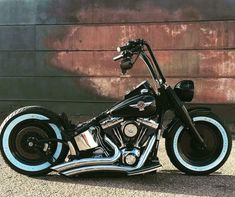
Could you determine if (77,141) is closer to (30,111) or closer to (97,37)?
(30,111)

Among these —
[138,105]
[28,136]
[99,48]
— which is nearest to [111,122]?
[138,105]

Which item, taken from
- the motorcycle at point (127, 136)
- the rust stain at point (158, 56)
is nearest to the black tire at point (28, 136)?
A: the motorcycle at point (127, 136)

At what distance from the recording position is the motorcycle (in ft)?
18.1

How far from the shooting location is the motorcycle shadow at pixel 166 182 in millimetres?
5227

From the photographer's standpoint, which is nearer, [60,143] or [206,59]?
[60,143]

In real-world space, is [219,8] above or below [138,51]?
above

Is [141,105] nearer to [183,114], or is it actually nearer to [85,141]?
[183,114]

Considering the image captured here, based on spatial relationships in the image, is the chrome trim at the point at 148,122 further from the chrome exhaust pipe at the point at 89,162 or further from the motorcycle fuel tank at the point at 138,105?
the chrome exhaust pipe at the point at 89,162

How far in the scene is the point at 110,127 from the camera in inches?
221

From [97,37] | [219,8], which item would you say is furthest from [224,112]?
[97,37]

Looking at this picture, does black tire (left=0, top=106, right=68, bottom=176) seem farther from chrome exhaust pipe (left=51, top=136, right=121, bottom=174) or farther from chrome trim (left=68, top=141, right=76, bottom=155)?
chrome exhaust pipe (left=51, top=136, right=121, bottom=174)

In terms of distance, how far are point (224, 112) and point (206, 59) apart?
101 cm

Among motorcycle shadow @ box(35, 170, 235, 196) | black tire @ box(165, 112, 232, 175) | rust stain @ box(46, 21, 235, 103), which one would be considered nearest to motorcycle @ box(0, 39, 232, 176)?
black tire @ box(165, 112, 232, 175)

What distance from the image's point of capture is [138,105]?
18.2 ft
